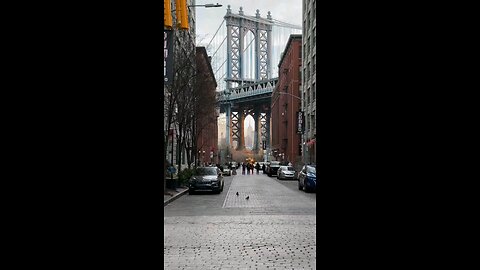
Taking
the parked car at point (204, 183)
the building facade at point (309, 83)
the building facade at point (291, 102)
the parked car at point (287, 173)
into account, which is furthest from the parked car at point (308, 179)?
the building facade at point (291, 102)

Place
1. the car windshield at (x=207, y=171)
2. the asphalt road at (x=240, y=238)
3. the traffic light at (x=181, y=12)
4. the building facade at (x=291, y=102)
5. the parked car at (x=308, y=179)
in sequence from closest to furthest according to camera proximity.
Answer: the asphalt road at (x=240, y=238) → the traffic light at (x=181, y=12) → the parked car at (x=308, y=179) → the car windshield at (x=207, y=171) → the building facade at (x=291, y=102)

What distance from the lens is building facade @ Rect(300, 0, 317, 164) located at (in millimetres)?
57969

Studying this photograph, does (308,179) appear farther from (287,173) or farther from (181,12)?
(287,173)

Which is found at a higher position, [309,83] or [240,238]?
[309,83]

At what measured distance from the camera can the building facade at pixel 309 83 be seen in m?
58.0

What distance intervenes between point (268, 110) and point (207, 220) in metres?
133

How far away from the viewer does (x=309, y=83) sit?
60.6 meters

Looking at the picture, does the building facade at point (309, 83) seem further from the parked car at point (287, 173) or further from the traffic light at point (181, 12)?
the traffic light at point (181, 12)

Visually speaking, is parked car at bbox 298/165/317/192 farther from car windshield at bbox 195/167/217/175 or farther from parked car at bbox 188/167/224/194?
car windshield at bbox 195/167/217/175

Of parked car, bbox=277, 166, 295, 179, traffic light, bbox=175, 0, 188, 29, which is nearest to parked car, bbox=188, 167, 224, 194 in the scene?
traffic light, bbox=175, 0, 188, 29

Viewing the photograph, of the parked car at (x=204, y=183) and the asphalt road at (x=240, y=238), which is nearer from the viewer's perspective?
the asphalt road at (x=240, y=238)

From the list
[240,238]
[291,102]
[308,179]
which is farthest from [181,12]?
[291,102]
